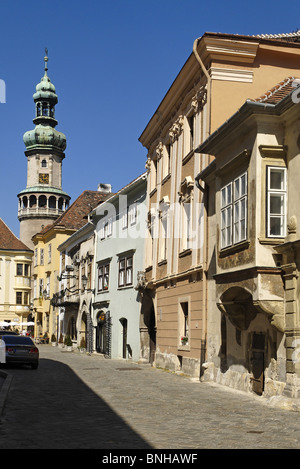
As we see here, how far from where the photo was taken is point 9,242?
8550 cm

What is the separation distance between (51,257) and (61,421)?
4922 centimetres

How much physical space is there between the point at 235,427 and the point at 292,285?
4.14 metres

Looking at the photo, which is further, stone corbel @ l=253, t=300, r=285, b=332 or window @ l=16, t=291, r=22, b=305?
window @ l=16, t=291, r=22, b=305

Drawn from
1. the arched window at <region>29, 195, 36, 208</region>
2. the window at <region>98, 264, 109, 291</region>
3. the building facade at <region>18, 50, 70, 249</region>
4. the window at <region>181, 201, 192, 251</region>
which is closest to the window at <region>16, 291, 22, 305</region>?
the building facade at <region>18, 50, 70, 249</region>

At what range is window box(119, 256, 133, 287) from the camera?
112 feet

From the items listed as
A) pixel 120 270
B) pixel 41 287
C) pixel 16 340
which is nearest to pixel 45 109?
pixel 41 287

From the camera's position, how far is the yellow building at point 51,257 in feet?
188

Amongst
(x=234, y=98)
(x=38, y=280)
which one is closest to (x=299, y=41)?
(x=234, y=98)

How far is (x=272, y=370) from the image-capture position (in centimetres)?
1529

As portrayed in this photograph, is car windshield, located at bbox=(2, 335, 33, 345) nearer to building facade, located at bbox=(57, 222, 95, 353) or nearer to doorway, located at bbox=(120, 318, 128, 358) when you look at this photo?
doorway, located at bbox=(120, 318, 128, 358)

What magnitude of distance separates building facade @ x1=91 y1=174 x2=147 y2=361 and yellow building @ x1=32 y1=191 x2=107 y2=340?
1364 centimetres

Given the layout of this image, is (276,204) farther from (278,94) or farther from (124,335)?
(124,335)

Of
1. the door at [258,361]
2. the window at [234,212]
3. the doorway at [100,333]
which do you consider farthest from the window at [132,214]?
the door at [258,361]

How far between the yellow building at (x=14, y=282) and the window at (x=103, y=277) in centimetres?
4528
